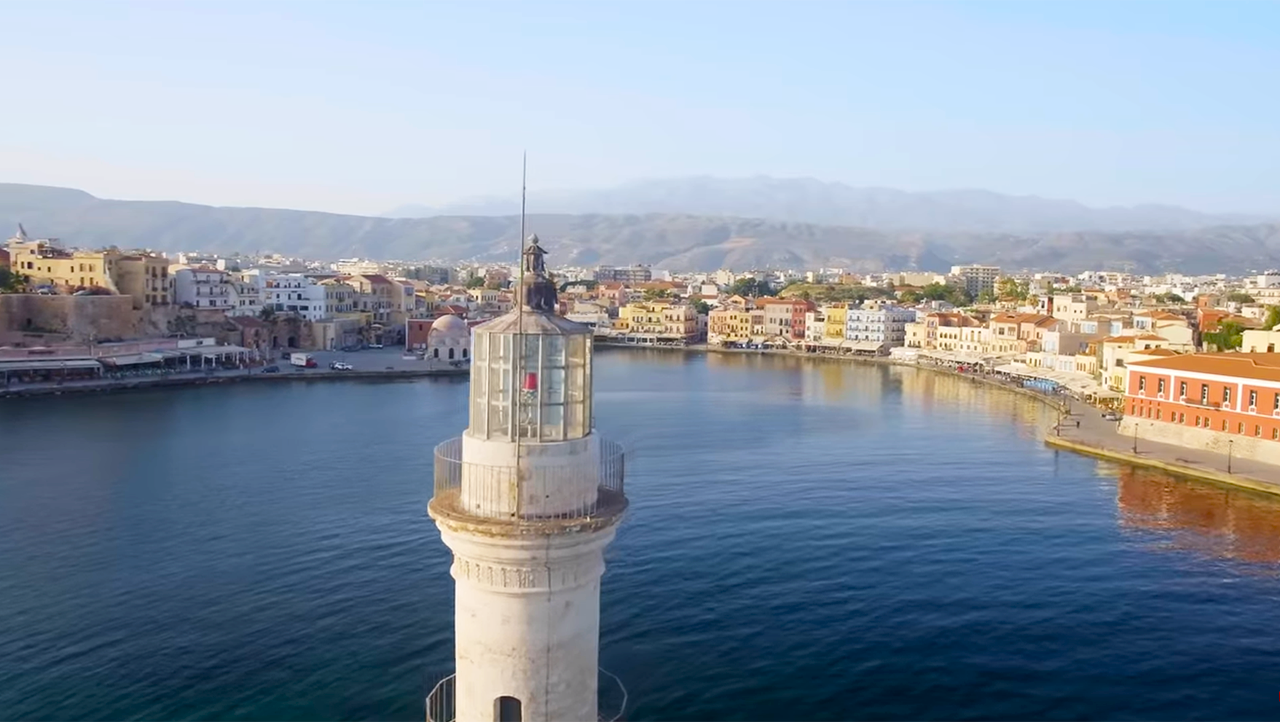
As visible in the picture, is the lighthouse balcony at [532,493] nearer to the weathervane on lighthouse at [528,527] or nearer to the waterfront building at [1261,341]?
the weathervane on lighthouse at [528,527]

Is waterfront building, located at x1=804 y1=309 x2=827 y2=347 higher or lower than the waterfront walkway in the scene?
higher

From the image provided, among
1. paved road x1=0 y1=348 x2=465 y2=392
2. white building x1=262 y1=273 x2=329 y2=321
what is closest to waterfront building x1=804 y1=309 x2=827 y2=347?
paved road x1=0 y1=348 x2=465 y2=392

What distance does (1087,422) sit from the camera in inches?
1085

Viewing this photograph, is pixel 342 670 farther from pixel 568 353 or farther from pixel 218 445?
pixel 218 445

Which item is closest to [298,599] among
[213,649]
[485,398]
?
[213,649]

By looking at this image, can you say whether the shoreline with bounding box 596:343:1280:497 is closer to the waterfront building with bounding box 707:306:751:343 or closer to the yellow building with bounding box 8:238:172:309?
the waterfront building with bounding box 707:306:751:343

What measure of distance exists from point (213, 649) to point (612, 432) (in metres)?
16.4

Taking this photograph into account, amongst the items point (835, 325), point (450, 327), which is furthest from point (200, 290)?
point (835, 325)

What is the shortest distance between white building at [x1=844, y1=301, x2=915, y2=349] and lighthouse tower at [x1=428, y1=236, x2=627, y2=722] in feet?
174

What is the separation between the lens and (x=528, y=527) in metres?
3.92

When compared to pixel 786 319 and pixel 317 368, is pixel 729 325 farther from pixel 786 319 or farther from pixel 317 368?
pixel 317 368

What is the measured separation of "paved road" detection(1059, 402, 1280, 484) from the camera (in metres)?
19.7

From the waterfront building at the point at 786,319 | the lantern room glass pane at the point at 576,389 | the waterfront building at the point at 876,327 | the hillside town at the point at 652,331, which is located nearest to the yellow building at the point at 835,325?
the hillside town at the point at 652,331

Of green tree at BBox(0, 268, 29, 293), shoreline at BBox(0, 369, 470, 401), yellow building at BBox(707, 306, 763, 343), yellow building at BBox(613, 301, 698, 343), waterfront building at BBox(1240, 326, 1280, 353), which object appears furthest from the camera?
yellow building at BBox(613, 301, 698, 343)
